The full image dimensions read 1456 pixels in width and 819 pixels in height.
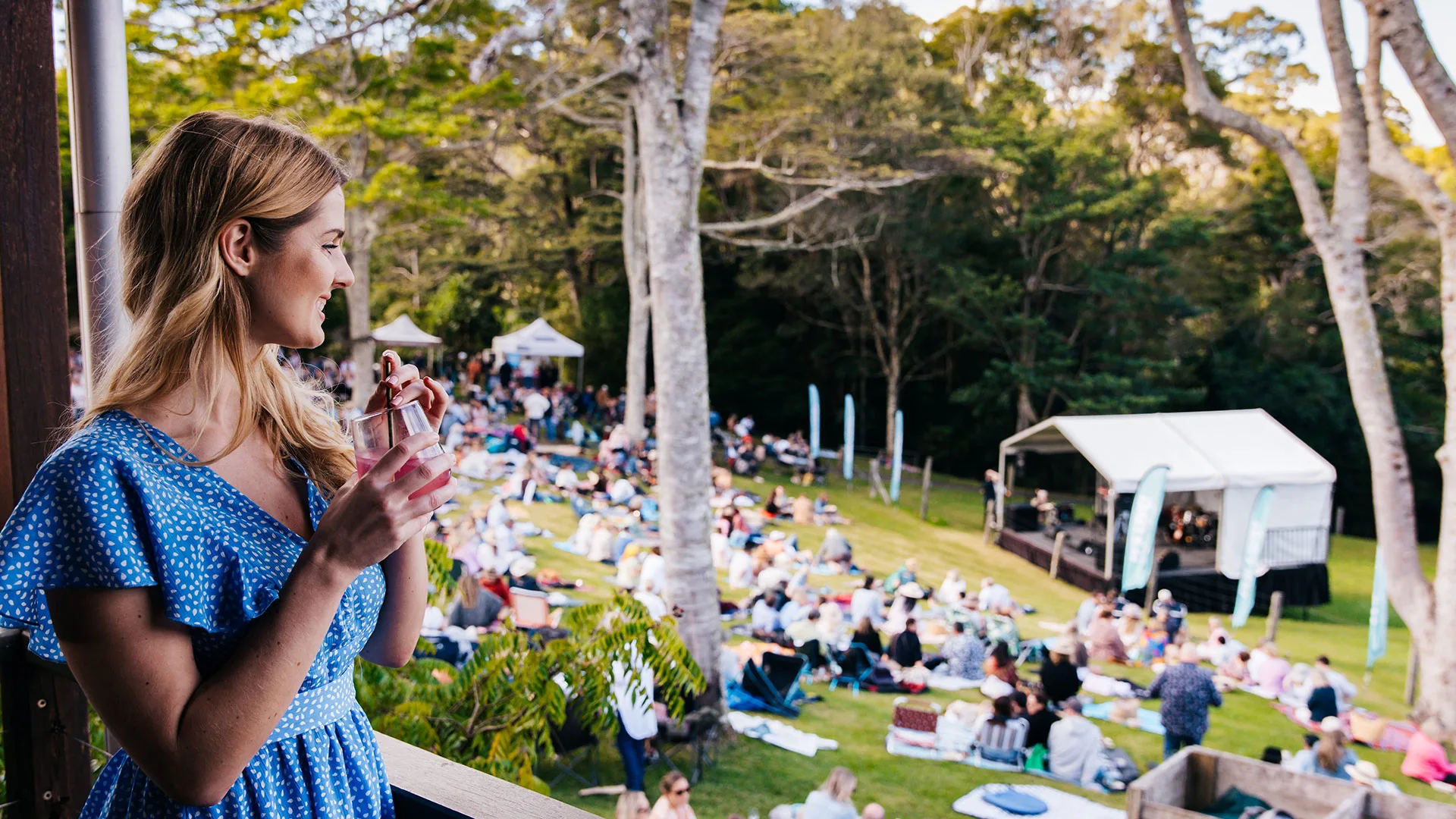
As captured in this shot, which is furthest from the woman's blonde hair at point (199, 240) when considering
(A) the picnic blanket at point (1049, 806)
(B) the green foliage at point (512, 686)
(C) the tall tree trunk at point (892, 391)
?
(C) the tall tree trunk at point (892, 391)

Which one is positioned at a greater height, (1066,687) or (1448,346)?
(1448,346)

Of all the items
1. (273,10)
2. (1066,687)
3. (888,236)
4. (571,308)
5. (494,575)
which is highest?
(273,10)

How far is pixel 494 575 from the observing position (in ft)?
31.8

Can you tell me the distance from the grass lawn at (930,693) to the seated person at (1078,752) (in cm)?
22

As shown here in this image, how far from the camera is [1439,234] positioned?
30.6ft

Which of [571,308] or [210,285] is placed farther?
[571,308]

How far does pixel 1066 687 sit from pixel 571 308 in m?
20.9

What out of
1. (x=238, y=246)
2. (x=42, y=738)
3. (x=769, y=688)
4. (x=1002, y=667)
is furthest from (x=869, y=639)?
(x=238, y=246)

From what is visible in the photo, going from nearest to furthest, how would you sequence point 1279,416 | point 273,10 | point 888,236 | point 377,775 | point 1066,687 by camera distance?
point 377,775
point 1066,687
point 273,10
point 888,236
point 1279,416

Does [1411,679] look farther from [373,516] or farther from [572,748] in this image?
[373,516]

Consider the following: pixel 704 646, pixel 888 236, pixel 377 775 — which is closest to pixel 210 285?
pixel 377 775

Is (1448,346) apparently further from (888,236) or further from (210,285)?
(888,236)

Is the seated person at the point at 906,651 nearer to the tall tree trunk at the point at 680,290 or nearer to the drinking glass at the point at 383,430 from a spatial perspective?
the tall tree trunk at the point at 680,290

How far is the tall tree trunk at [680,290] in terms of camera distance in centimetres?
756
